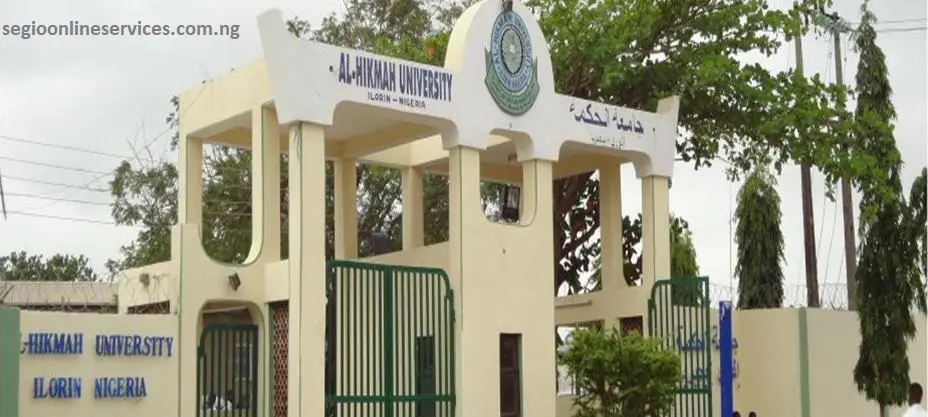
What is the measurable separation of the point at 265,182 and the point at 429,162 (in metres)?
5.59

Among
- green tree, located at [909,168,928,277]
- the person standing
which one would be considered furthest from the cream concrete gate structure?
the person standing

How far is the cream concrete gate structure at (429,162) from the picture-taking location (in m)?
17.8

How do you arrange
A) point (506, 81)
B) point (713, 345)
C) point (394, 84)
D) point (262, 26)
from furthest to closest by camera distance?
point (713, 345), point (506, 81), point (394, 84), point (262, 26)

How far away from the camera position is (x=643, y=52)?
26219 mm

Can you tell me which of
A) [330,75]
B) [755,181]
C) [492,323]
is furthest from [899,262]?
[755,181]

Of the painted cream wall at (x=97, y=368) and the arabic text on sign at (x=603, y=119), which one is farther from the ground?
the arabic text on sign at (x=603, y=119)

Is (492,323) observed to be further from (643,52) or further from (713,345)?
(643,52)

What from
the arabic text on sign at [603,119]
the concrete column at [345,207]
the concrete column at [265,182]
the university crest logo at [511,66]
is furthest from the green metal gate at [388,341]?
the arabic text on sign at [603,119]

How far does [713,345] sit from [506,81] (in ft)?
20.1

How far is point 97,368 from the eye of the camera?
16516mm

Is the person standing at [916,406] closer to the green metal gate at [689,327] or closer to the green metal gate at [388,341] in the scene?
the green metal gate at [388,341]

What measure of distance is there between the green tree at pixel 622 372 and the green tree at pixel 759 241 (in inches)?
523

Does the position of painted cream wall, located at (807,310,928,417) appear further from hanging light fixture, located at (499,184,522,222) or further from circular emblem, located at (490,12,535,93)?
circular emblem, located at (490,12,535,93)

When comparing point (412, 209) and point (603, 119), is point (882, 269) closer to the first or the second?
point (603, 119)
